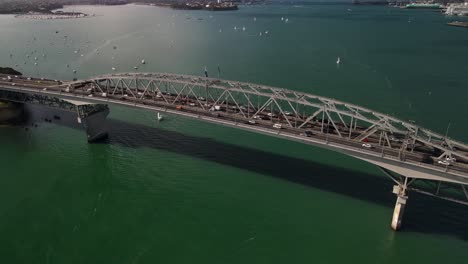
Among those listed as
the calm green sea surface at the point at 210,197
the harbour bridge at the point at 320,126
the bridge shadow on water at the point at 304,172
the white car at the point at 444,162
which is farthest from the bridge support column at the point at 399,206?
the white car at the point at 444,162

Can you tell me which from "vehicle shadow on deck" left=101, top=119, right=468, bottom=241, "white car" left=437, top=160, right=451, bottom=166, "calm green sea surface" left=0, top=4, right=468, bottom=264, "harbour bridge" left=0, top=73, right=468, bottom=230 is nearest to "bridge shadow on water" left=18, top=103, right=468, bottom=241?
"vehicle shadow on deck" left=101, top=119, right=468, bottom=241

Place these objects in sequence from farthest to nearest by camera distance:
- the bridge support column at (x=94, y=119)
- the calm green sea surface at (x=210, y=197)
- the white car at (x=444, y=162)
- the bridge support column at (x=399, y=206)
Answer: the bridge support column at (x=94, y=119)
the calm green sea surface at (x=210, y=197)
the bridge support column at (x=399, y=206)
the white car at (x=444, y=162)

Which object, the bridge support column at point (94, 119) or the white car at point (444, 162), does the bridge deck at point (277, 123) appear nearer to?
the white car at point (444, 162)

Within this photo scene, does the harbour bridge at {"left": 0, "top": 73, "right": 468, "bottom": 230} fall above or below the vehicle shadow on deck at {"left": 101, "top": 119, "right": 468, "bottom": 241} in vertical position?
above

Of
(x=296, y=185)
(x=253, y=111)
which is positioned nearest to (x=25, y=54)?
(x=253, y=111)

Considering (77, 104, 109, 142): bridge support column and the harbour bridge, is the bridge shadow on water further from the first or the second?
the harbour bridge

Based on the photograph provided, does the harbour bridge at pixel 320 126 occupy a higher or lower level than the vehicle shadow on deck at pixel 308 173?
higher

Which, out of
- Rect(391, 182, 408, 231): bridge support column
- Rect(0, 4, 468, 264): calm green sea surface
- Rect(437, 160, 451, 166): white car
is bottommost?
Rect(0, 4, 468, 264): calm green sea surface

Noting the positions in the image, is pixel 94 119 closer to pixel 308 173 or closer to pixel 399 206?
pixel 308 173
